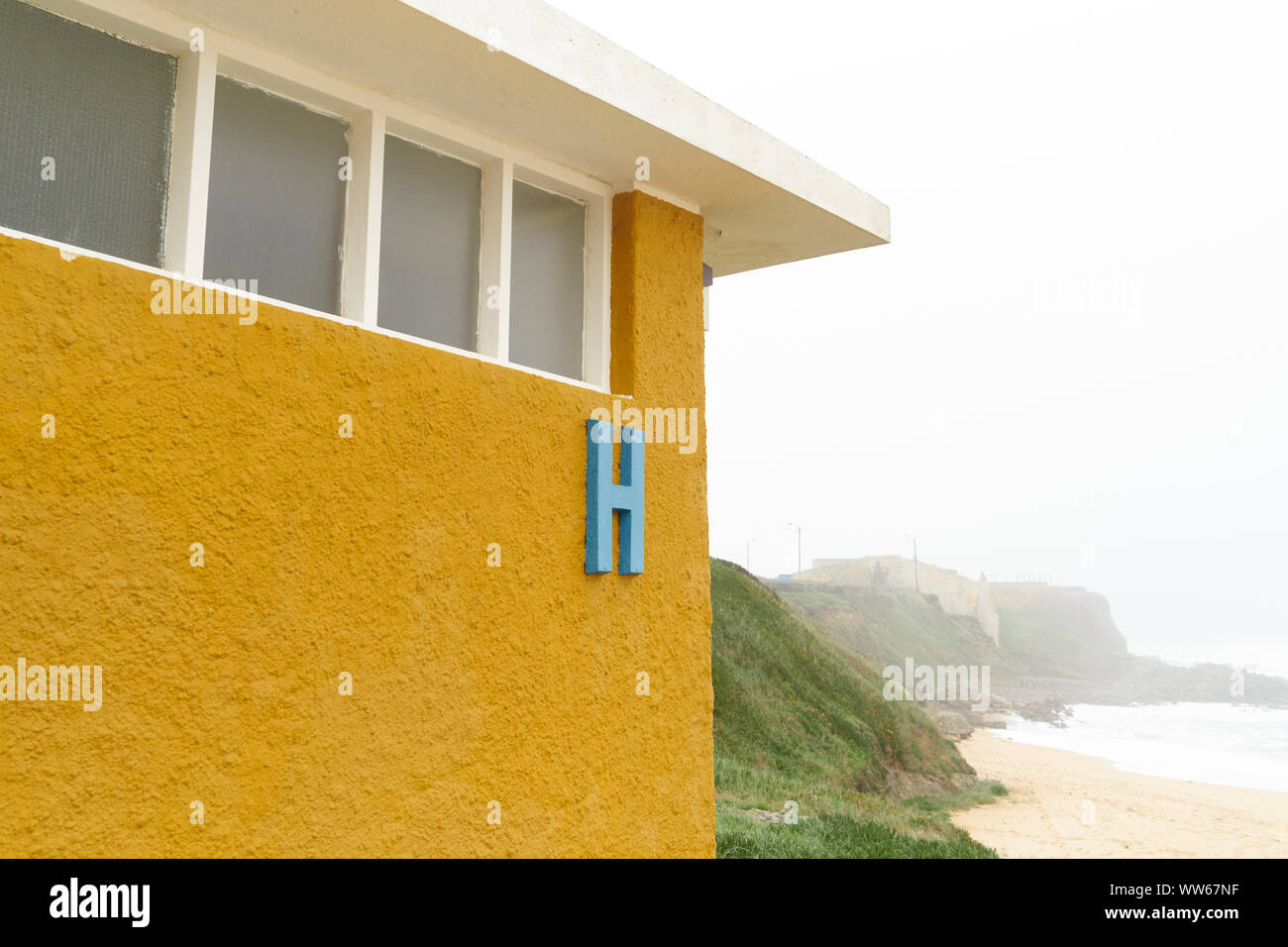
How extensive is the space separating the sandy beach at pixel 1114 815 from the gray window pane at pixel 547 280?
16.1 m

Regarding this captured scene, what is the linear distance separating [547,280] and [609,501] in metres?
1.42

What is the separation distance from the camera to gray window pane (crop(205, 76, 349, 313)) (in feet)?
14.4

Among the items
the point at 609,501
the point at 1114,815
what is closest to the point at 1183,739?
the point at 1114,815

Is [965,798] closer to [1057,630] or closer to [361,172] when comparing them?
[361,172]

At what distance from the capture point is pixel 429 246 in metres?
5.21

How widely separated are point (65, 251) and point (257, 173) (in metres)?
1.15

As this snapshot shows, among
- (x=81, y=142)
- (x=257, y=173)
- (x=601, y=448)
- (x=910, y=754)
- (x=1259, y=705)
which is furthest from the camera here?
(x=1259, y=705)

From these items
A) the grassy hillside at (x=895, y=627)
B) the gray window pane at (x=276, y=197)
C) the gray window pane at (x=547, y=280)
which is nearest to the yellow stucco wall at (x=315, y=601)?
the gray window pane at (x=547, y=280)

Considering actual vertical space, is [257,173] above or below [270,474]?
above

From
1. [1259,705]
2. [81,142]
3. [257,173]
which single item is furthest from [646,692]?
[1259,705]

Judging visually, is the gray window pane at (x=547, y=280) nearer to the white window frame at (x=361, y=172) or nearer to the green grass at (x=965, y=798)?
the white window frame at (x=361, y=172)
